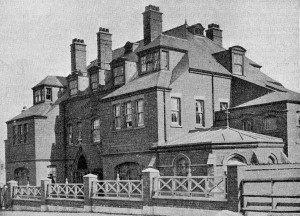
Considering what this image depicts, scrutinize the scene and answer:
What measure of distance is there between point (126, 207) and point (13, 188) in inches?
425

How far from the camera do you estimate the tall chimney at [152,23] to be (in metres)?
30.3

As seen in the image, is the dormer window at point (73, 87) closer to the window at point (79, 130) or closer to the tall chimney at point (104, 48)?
the window at point (79, 130)

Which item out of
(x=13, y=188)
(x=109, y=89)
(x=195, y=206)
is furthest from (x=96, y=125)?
(x=195, y=206)

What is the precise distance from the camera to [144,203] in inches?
798

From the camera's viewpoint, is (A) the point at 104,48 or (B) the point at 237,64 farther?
(A) the point at 104,48

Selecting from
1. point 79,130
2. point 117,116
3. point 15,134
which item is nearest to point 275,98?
point 117,116

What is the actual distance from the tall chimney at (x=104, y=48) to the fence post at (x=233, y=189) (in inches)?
756

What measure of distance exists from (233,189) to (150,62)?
1408cm

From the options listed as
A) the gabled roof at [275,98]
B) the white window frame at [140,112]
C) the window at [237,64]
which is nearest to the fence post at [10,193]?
the white window frame at [140,112]

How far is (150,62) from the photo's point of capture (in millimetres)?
28844

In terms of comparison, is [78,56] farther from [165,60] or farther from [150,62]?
[165,60]

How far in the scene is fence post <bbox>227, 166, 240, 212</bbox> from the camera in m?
16.3

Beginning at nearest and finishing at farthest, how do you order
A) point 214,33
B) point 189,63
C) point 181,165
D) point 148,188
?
point 148,188 → point 181,165 → point 189,63 → point 214,33

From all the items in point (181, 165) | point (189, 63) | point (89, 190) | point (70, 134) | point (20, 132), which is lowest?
point (89, 190)
